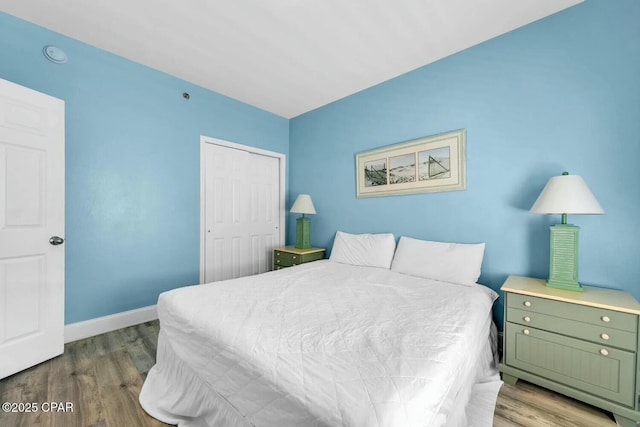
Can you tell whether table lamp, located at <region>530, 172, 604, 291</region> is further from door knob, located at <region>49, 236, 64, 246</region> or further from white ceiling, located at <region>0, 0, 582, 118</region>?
door knob, located at <region>49, 236, 64, 246</region>

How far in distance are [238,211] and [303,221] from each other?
2.92ft

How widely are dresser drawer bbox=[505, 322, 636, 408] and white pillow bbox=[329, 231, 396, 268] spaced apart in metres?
1.13

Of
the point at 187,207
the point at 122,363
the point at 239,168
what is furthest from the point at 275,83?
the point at 122,363

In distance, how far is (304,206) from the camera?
330 centimetres

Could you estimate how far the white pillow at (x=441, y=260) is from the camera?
2.02 metres

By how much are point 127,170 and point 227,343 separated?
222 centimetres

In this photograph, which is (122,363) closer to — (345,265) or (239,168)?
(345,265)

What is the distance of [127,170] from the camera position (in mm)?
2463

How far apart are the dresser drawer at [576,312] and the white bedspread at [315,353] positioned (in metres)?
0.19

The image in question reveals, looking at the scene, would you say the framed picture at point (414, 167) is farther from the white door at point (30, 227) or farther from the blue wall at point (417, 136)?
the white door at point (30, 227)

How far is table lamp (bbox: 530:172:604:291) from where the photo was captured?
60.9 inches

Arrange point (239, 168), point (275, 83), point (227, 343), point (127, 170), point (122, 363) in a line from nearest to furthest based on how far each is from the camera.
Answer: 1. point (227, 343)
2. point (122, 363)
3. point (127, 170)
4. point (275, 83)
5. point (239, 168)
